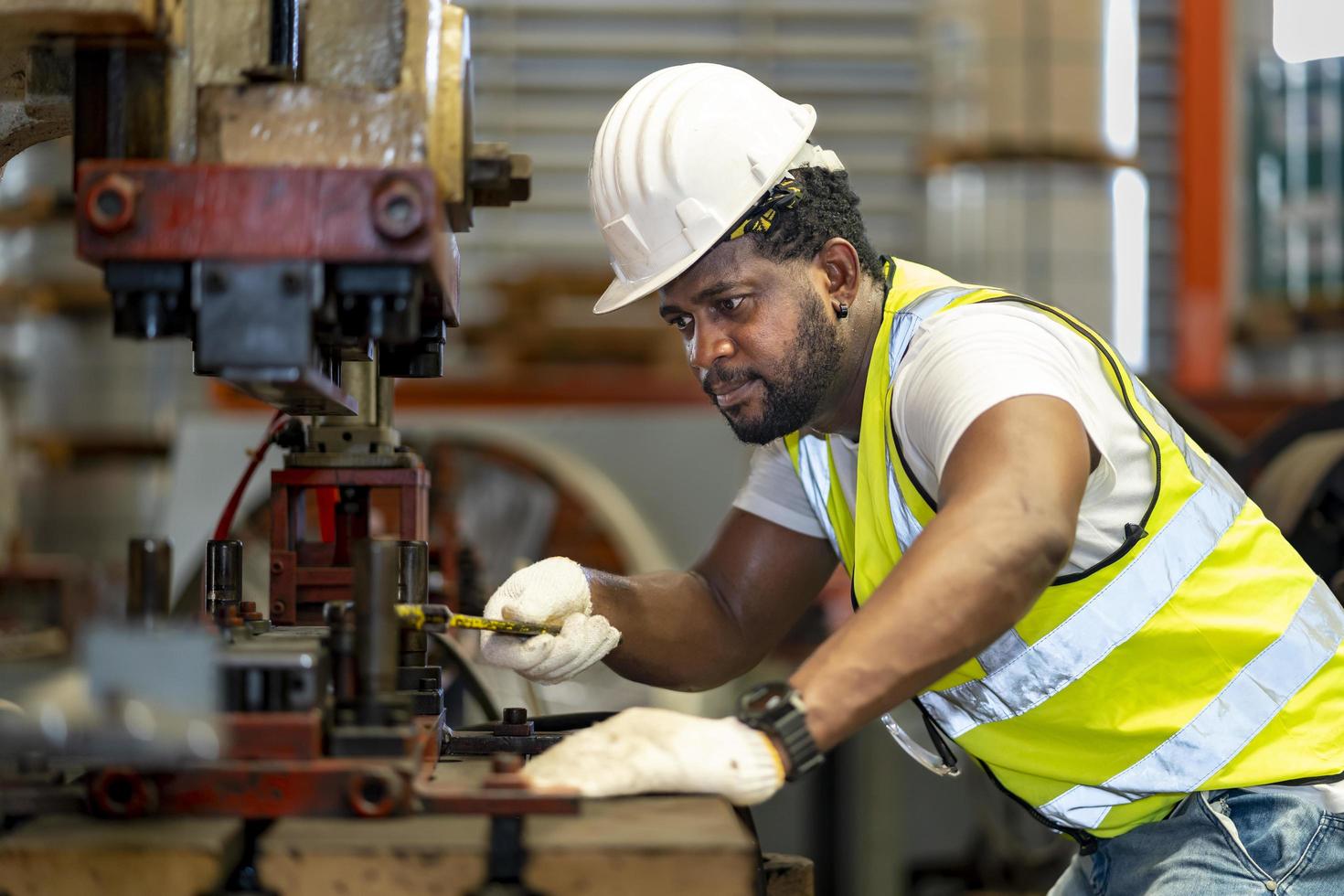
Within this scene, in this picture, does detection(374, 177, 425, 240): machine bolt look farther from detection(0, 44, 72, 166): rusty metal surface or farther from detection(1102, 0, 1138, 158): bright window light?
detection(1102, 0, 1138, 158): bright window light

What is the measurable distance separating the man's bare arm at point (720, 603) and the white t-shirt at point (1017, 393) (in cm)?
56

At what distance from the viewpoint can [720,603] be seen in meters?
2.29

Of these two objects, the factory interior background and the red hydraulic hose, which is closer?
the red hydraulic hose

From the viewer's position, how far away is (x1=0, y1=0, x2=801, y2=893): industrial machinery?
1.30 m

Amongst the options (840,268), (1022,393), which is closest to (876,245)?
(840,268)

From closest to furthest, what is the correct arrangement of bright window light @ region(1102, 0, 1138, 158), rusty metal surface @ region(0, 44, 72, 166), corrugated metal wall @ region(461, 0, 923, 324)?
rusty metal surface @ region(0, 44, 72, 166), bright window light @ region(1102, 0, 1138, 158), corrugated metal wall @ region(461, 0, 923, 324)

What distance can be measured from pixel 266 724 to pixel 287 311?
14.6 inches

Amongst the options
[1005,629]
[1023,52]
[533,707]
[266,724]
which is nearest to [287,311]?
[266,724]

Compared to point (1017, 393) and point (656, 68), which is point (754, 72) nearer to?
point (656, 68)

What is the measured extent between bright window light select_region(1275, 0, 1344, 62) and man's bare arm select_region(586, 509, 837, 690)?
232 inches

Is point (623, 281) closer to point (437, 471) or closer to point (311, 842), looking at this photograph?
point (311, 842)

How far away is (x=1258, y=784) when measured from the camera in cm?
175

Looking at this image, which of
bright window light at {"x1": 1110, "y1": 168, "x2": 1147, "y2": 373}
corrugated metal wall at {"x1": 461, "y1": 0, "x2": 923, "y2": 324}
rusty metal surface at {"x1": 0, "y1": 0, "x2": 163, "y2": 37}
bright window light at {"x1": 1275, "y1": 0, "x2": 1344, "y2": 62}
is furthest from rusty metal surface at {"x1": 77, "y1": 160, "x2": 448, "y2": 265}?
bright window light at {"x1": 1275, "y1": 0, "x2": 1344, "y2": 62}

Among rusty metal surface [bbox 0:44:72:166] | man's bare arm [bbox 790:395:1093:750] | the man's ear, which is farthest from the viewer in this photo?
the man's ear
